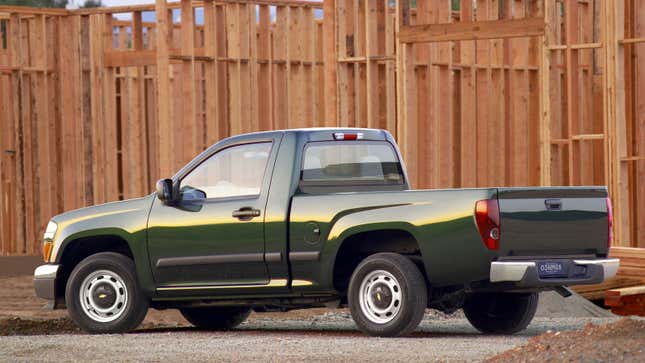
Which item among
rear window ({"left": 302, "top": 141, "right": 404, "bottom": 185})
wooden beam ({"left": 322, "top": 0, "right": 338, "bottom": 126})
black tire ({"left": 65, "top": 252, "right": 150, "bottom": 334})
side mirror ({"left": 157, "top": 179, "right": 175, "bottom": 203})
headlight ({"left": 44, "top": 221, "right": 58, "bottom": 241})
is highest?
wooden beam ({"left": 322, "top": 0, "right": 338, "bottom": 126})

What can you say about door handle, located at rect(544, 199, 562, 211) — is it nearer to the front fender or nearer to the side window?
the side window

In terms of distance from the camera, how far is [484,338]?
1145 centimetres

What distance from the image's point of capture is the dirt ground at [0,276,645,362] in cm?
896

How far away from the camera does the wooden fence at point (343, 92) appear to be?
18.5 metres

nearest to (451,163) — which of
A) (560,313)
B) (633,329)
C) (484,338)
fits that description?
(560,313)

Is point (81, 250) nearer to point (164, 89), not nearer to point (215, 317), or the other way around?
point (215, 317)

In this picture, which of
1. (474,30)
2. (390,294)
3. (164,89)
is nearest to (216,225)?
(390,294)

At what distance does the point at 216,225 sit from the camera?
11867mm

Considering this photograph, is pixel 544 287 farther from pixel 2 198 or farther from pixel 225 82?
pixel 2 198

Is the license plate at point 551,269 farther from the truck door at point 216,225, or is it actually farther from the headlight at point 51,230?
the headlight at point 51,230

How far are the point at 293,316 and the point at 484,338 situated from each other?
4438 mm

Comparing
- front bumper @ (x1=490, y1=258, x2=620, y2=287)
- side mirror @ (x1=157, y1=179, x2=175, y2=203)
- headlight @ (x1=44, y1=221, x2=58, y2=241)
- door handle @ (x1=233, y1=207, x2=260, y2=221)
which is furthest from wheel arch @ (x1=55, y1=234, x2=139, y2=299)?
front bumper @ (x1=490, y1=258, x2=620, y2=287)

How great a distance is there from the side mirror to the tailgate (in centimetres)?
302

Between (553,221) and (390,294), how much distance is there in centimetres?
144
